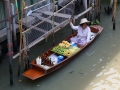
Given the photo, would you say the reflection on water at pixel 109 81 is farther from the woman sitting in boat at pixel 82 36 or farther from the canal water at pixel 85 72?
the woman sitting in boat at pixel 82 36

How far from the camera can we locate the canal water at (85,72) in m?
6.58

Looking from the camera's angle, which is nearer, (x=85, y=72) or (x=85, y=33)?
(x=85, y=72)

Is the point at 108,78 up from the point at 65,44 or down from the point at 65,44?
down

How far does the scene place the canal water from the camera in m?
6.58

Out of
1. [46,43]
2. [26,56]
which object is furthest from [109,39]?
[26,56]

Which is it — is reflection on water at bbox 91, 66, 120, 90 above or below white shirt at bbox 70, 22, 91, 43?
below

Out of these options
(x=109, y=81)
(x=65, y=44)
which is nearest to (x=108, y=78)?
(x=109, y=81)

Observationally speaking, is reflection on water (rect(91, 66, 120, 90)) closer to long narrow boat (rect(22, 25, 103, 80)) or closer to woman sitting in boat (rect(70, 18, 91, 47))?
long narrow boat (rect(22, 25, 103, 80))

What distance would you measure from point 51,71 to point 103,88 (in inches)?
56.8

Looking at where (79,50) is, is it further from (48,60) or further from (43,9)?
(43,9)

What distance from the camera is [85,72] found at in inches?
280

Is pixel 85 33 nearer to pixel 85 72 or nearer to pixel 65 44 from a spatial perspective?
pixel 65 44

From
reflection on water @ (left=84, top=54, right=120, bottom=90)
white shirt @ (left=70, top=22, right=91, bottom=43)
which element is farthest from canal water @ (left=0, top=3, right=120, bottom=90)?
white shirt @ (left=70, top=22, right=91, bottom=43)

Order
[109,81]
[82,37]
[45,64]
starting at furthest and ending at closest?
[82,37] → [45,64] → [109,81]
